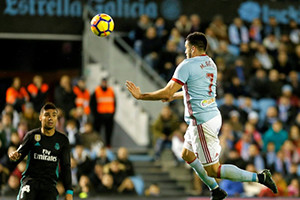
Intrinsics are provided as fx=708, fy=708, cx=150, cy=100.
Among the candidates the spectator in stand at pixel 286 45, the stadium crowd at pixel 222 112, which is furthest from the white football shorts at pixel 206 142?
the spectator in stand at pixel 286 45

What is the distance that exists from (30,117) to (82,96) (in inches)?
70.0

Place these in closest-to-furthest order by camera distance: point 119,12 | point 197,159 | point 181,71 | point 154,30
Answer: point 181,71
point 197,159
point 154,30
point 119,12

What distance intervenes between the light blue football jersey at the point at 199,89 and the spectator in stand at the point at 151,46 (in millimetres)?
9529

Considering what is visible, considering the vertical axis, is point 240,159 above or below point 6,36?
below

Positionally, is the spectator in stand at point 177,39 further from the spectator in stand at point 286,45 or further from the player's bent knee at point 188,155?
the player's bent knee at point 188,155

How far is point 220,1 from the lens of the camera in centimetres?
2202

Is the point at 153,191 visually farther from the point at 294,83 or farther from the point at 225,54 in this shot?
the point at 294,83

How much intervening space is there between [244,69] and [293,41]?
250 centimetres

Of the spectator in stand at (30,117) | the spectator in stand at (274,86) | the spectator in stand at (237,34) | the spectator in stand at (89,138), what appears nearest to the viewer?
the spectator in stand at (30,117)

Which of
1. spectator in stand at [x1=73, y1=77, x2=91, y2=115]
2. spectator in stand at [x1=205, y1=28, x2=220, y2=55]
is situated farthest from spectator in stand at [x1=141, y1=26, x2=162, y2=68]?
spectator in stand at [x1=73, y1=77, x2=91, y2=115]

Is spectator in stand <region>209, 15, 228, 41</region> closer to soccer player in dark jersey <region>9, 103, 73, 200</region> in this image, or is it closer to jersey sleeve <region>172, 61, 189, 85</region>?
jersey sleeve <region>172, 61, 189, 85</region>

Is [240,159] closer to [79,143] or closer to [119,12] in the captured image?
[79,143]

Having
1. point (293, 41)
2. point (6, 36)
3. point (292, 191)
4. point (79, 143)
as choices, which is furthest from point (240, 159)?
point (6, 36)

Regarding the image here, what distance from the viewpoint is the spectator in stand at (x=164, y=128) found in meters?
17.2
